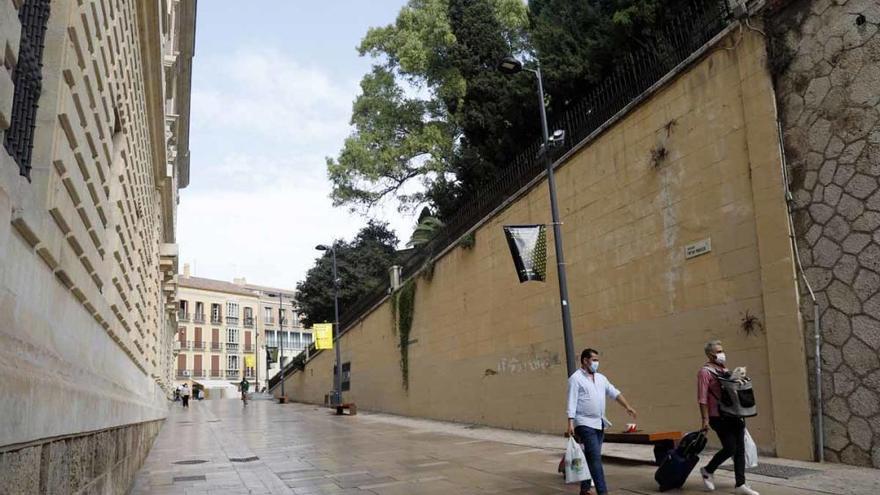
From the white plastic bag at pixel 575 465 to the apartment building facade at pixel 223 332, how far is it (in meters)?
66.0

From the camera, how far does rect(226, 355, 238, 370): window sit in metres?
78.2

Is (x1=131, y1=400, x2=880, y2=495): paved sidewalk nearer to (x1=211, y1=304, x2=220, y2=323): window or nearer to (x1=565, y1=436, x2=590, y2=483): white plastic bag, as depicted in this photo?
(x1=565, y1=436, x2=590, y2=483): white plastic bag

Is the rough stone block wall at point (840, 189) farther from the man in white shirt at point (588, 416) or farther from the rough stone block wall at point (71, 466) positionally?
the rough stone block wall at point (71, 466)

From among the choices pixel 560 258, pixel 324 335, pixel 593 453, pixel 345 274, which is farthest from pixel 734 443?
pixel 345 274

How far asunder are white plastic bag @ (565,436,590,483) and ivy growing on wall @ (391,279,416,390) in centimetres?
1559

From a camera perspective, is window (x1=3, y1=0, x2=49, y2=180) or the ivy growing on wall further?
the ivy growing on wall

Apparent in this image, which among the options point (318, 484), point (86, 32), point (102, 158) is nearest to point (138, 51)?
point (102, 158)

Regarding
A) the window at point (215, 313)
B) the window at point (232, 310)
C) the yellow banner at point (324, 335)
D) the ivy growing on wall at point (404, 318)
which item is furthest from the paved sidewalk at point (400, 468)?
the window at point (232, 310)

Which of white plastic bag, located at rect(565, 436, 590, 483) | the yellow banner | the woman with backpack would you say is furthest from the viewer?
the yellow banner

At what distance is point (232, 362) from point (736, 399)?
77933 mm

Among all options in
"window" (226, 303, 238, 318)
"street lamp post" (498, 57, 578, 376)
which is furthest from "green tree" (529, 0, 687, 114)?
"window" (226, 303, 238, 318)

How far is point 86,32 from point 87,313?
7.78 ft

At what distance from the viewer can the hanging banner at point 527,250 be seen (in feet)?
35.3

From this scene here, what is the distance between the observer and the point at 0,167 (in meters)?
3.17
